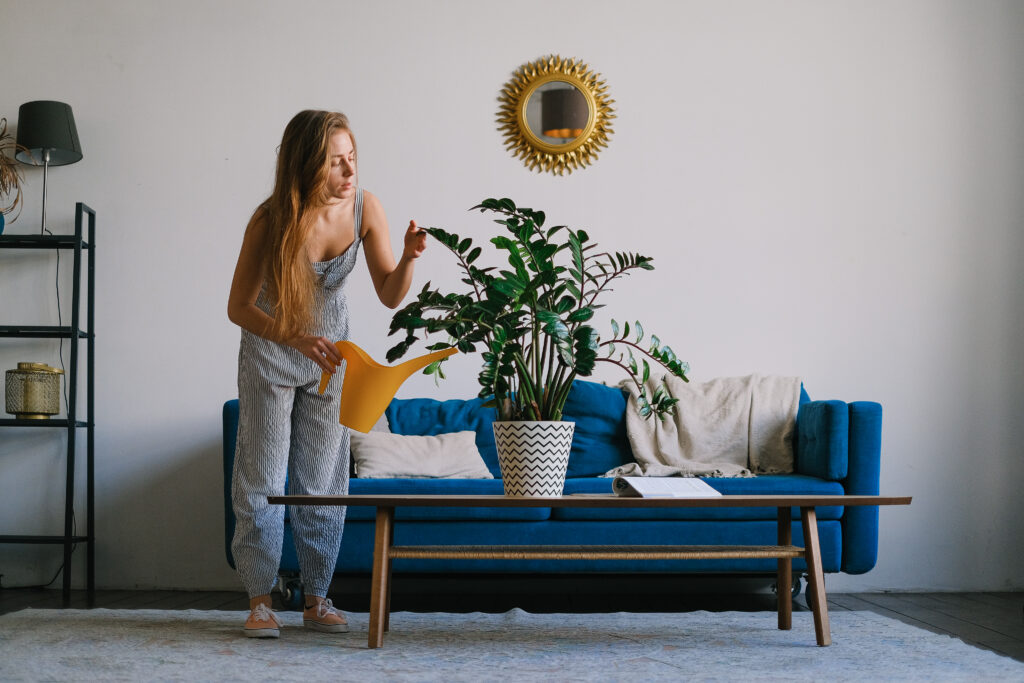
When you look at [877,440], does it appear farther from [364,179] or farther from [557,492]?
[364,179]

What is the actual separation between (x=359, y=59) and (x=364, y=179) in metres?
0.47

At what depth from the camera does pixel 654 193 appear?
12.0 ft

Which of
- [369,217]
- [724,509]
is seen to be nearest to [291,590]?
[369,217]

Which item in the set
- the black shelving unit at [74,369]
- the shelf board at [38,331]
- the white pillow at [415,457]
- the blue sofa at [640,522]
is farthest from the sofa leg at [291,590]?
the shelf board at [38,331]

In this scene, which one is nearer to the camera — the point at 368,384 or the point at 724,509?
the point at 368,384

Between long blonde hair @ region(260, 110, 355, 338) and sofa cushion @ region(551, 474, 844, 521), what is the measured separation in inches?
42.6

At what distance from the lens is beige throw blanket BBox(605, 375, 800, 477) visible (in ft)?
10.5

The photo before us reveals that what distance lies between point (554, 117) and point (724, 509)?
1693mm

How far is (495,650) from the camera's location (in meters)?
1.97

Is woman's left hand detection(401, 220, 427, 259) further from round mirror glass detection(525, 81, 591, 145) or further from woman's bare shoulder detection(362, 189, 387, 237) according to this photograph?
round mirror glass detection(525, 81, 591, 145)

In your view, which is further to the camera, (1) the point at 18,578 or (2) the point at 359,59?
(2) the point at 359,59

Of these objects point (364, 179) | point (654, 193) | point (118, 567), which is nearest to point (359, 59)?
point (364, 179)

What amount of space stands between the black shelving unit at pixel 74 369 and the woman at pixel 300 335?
1255 millimetres

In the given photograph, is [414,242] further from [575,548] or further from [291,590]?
[291,590]
